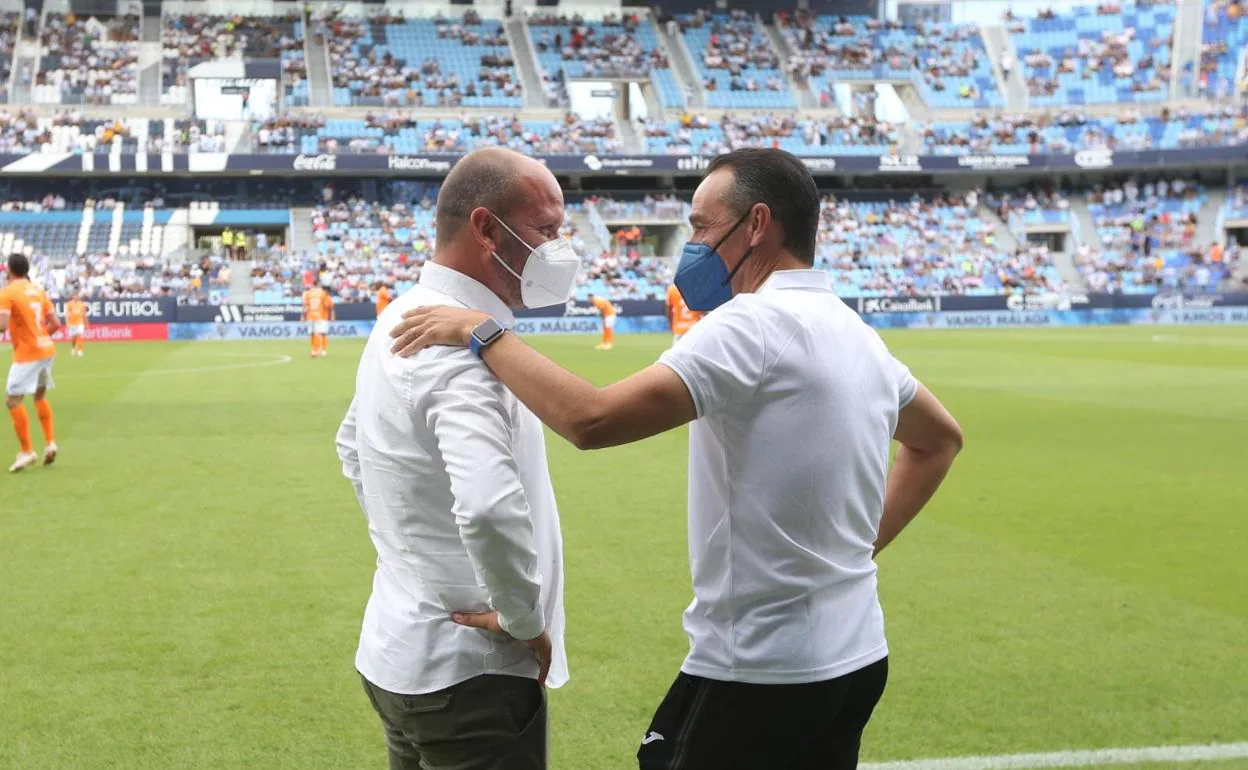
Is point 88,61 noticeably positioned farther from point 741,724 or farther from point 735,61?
point 741,724

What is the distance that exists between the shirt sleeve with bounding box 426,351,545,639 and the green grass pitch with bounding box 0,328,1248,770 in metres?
2.58

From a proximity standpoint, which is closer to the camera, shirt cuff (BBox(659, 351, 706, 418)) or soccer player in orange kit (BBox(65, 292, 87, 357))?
shirt cuff (BBox(659, 351, 706, 418))

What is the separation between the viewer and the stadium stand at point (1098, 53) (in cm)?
6262

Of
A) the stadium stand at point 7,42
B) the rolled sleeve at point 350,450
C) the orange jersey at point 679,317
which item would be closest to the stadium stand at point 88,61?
the stadium stand at point 7,42

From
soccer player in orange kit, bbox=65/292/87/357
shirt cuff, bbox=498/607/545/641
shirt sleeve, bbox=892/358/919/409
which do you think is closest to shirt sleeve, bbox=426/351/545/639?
shirt cuff, bbox=498/607/545/641

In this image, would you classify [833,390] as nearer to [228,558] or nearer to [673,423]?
[673,423]

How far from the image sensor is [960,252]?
55.6 meters

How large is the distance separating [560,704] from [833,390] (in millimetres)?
3414

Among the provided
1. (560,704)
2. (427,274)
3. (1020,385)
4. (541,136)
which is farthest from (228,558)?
(541,136)

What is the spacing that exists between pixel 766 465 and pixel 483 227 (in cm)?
87

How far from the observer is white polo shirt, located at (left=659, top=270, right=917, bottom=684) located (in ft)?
8.64

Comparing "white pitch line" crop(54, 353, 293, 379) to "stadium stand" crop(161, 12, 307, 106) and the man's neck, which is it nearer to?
the man's neck

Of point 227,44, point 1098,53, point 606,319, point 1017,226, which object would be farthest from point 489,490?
point 1098,53

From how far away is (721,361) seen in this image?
8.39 ft
